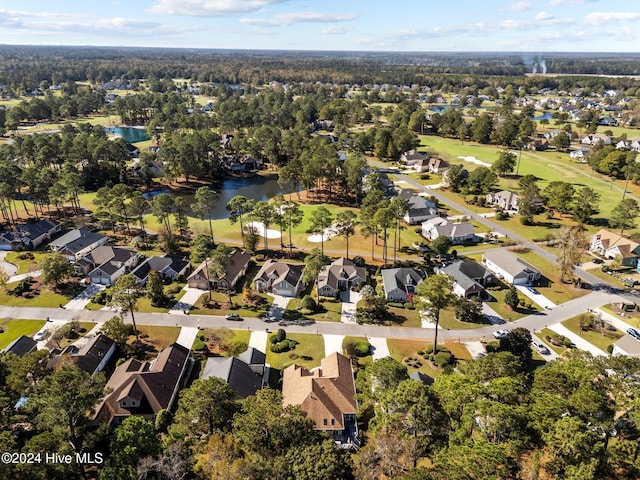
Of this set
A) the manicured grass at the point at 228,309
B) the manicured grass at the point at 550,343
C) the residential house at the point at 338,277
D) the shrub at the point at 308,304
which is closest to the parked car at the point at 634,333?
the manicured grass at the point at 550,343

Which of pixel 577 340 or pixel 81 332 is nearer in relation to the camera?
pixel 577 340

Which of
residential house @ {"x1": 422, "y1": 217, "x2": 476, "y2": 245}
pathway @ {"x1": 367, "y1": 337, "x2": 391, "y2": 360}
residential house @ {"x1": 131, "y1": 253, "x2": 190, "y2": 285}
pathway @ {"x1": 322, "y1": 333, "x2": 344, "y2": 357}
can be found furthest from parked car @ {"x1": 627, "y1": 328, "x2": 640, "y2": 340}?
residential house @ {"x1": 131, "y1": 253, "x2": 190, "y2": 285}

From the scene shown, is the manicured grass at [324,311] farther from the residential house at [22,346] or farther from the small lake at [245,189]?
the small lake at [245,189]

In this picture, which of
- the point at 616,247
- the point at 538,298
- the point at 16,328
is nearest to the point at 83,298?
the point at 16,328

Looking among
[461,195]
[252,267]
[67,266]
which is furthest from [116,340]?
[461,195]

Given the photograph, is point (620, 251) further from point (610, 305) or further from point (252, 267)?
point (252, 267)

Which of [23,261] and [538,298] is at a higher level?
[23,261]

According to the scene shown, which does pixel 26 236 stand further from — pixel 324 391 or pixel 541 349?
pixel 541 349
